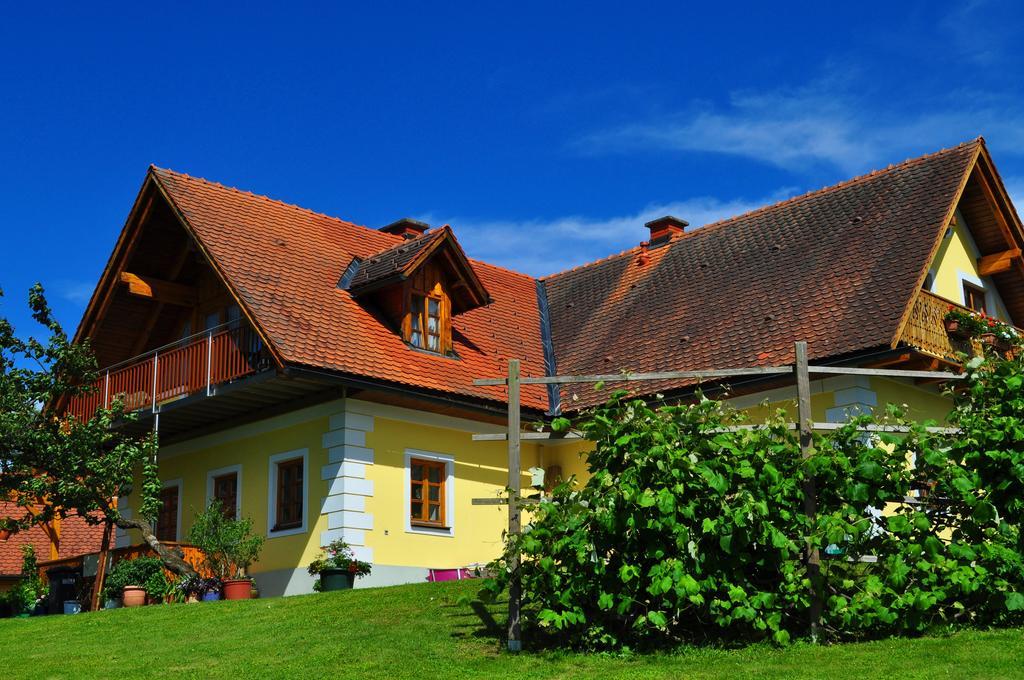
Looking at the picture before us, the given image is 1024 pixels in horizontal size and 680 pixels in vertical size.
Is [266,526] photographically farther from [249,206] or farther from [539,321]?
[539,321]

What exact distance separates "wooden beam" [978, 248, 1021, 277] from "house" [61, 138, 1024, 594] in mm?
50

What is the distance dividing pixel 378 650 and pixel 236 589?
26.2 ft

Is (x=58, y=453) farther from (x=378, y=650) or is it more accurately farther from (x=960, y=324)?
(x=960, y=324)

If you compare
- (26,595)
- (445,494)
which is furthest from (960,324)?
(26,595)

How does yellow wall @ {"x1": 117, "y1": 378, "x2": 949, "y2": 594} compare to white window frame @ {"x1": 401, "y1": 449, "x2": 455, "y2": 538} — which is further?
white window frame @ {"x1": 401, "y1": 449, "x2": 455, "y2": 538}

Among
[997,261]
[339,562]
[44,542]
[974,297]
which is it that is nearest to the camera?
[339,562]

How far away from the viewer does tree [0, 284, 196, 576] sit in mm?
19078

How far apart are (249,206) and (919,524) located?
52.1 ft

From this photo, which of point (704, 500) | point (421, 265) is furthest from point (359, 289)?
point (704, 500)

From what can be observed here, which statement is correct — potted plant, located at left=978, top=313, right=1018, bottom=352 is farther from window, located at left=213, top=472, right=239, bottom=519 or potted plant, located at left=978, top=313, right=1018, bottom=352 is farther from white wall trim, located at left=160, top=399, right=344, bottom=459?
window, located at left=213, top=472, right=239, bottom=519

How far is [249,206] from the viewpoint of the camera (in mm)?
23109

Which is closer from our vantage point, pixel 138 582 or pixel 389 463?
pixel 138 582

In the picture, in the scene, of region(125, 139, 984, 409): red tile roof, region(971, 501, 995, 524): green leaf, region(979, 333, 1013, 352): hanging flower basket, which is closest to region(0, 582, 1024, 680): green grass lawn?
region(971, 501, 995, 524): green leaf

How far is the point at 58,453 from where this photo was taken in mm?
19047
